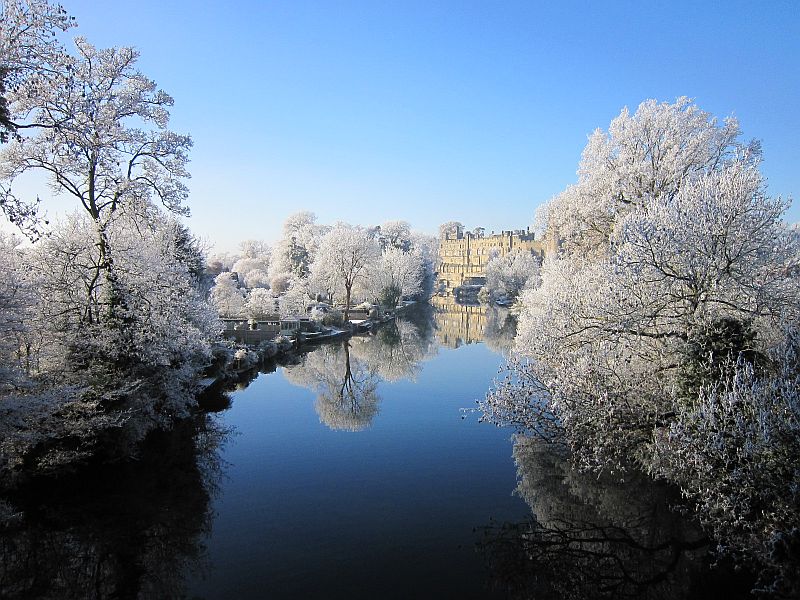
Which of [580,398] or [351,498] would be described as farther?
[351,498]

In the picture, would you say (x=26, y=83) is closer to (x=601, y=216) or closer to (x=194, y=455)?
(x=194, y=455)

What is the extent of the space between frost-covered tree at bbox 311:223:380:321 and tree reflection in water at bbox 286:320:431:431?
956 cm

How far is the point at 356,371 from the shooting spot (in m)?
25.7

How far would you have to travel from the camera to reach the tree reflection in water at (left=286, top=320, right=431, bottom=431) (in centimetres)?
1842

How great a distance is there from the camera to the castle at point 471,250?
119125 millimetres

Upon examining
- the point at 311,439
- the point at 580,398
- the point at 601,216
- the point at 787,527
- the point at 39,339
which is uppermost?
the point at 601,216

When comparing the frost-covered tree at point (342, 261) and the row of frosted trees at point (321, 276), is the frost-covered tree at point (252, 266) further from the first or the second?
the frost-covered tree at point (342, 261)

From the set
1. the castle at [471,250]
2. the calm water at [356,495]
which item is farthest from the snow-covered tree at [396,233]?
the calm water at [356,495]

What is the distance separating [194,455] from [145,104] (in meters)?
9.42

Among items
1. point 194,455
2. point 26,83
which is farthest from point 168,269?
point 26,83

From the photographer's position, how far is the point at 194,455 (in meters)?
13.8

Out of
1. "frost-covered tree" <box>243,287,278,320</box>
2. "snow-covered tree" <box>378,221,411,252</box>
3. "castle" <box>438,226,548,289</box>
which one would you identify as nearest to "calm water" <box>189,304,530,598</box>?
"frost-covered tree" <box>243,287,278,320</box>

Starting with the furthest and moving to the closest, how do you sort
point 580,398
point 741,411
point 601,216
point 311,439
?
point 601,216
point 311,439
point 580,398
point 741,411

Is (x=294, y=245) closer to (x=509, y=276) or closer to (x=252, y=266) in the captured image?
(x=252, y=266)
